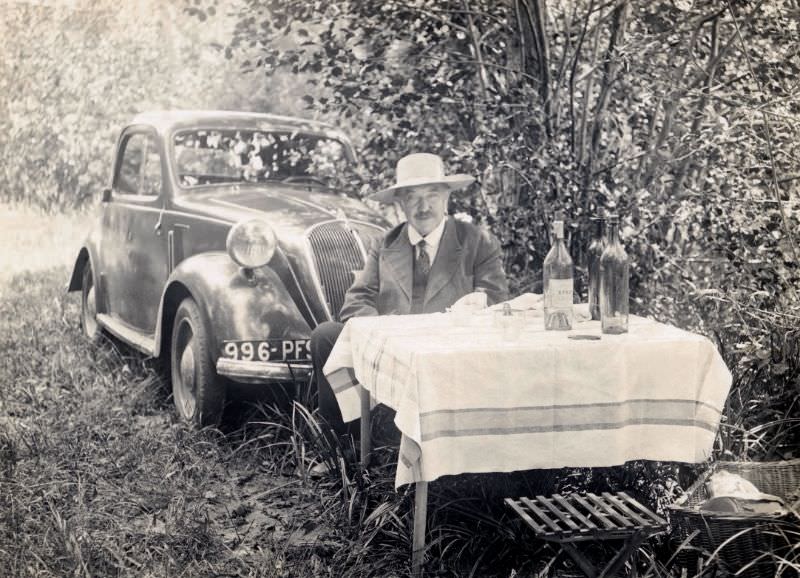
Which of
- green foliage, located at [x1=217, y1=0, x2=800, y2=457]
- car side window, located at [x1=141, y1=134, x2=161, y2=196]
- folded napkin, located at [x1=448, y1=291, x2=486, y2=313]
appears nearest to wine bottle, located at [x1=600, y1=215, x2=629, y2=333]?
folded napkin, located at [x1=448, y1=291, x2=486, y2=313]

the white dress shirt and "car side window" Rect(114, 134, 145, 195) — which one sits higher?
"car side window" Rect(114, 134, 145, 195)

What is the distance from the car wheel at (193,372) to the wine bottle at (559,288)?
1.91 m

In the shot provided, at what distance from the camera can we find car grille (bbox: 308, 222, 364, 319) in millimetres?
4527

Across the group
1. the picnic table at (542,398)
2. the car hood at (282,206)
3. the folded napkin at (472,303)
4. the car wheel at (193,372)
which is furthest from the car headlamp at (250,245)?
the picnic table at (542,398)

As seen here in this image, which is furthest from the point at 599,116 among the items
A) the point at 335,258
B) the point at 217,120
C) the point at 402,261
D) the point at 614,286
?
the point at 614,286

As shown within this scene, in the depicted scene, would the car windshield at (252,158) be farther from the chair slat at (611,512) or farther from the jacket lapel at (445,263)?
the chair slat at (611,512)

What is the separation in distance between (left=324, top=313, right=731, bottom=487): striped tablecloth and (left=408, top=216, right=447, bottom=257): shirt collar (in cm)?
98

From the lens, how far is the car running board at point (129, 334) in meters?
5.05

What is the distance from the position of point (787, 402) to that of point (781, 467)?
0.61 m

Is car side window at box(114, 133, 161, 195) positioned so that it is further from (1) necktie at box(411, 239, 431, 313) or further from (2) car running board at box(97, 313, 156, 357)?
(1) necktie at box(411, 239, 431, 313)

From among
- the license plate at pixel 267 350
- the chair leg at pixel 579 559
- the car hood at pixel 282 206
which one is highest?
the car hood at pixel 282 206

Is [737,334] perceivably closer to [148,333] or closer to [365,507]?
[365,507]

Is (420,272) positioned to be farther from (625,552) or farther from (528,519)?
(625,552)

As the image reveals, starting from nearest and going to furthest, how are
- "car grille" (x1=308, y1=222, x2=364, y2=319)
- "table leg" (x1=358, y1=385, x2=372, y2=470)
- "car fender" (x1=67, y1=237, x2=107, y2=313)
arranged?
"table leg" (x1=358, y1=385, x2=372, y2=470) < "car grille" (x1=308, y1=222, x2=364, y2=319) < "car fender" (x1=67, y1=237, x2=107, y2=313)
